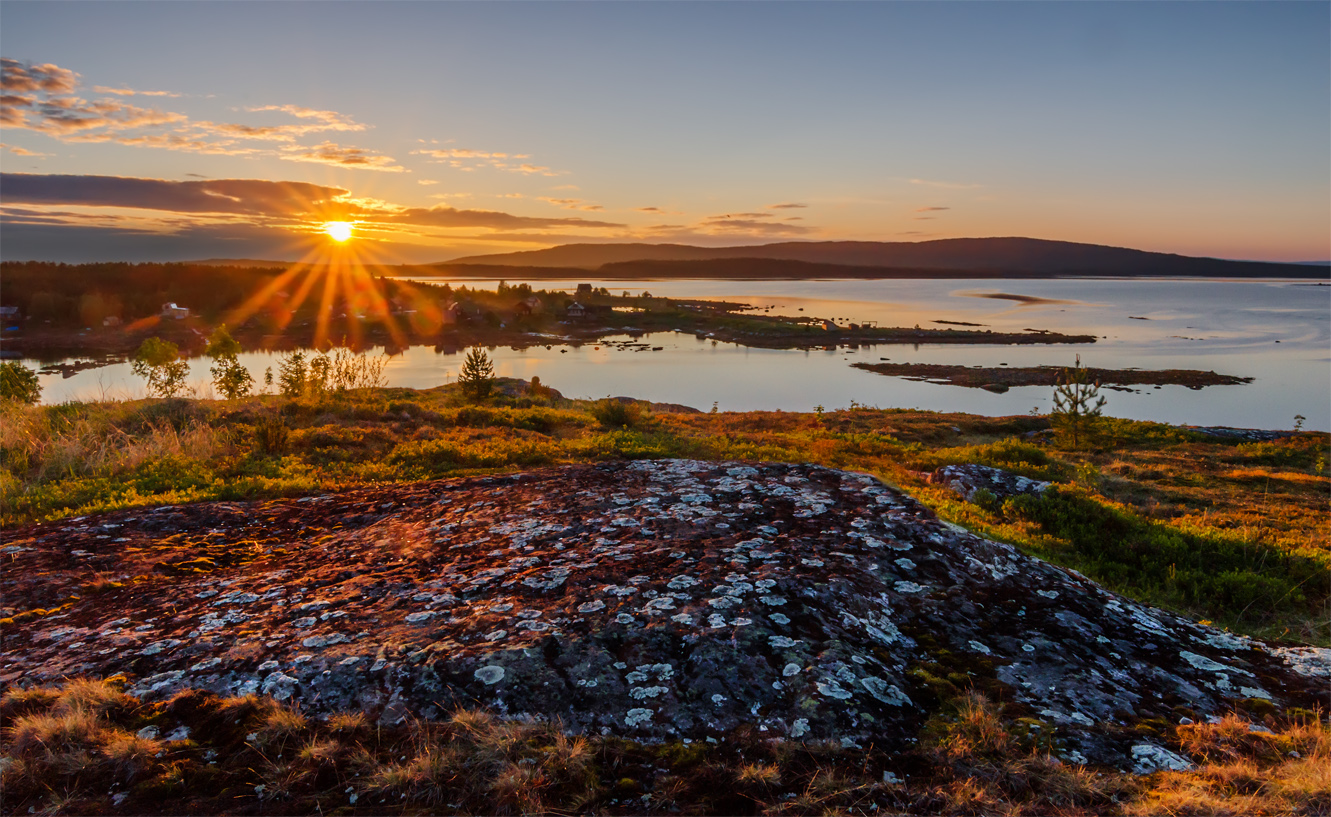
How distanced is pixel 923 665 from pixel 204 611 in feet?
16.1

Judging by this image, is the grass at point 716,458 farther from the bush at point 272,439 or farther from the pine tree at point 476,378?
the pine tree at point 476,378

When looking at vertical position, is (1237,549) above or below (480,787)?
below

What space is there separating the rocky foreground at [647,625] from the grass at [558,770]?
18 centimetres

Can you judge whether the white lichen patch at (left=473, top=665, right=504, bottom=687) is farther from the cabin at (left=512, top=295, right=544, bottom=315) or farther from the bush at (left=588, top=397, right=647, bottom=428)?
the cabin at (left=512, top=295, right=544, bottom=315)

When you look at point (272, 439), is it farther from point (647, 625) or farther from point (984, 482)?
point (984, 482)

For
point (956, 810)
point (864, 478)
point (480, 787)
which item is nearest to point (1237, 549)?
point (864, 478)

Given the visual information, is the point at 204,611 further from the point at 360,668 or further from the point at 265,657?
the point at 360,668

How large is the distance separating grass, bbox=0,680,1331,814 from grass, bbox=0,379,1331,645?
8.97 feet

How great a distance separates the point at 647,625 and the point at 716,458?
842cm

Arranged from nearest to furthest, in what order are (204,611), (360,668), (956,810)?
(956,810) → (360,668) → (204,611)

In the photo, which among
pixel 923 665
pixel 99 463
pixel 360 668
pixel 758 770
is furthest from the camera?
pixel 99 463

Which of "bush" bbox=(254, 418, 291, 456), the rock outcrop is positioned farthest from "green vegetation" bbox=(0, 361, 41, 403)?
the rock outcrop

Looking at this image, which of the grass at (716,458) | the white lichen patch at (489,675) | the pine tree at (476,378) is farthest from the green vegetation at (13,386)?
the white lichen patch at (489,675)

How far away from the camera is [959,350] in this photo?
7644cm
